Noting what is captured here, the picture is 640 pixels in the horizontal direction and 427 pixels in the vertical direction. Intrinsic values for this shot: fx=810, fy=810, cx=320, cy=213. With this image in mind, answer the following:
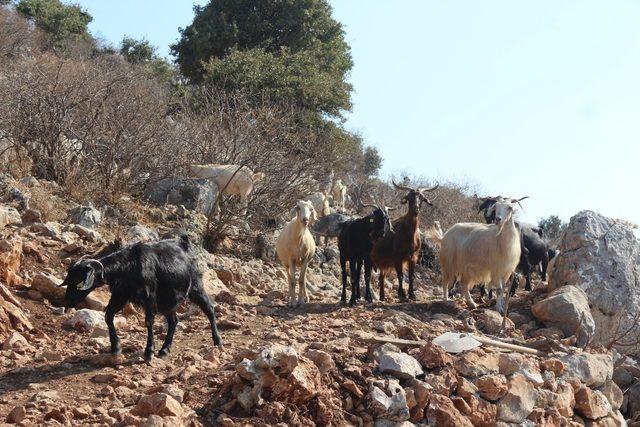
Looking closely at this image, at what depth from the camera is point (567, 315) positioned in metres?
10.5

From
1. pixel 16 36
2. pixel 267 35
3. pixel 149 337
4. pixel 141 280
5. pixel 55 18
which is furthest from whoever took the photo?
pixel 55 18

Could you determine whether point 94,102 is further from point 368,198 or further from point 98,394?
point 368,198

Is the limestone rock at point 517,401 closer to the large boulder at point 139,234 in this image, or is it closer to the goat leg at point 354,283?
the goat leg at point 354,283

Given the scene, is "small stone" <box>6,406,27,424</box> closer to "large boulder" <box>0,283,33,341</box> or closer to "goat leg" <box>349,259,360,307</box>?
"large boulder" <box>0,283,33,341</box>

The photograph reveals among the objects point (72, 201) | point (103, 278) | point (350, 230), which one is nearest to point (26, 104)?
point (72, 201)

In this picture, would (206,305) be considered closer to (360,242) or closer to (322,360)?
(322,360)

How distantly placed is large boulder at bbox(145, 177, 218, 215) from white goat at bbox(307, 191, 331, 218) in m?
3.43

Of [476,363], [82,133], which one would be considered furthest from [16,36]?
[476,363]

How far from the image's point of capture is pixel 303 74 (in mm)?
23453

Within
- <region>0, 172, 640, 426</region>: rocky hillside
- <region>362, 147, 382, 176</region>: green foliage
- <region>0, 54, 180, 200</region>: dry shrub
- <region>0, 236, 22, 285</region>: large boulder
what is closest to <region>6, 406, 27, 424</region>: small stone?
<region>0, 172, 640, 426</region>: rocky hillside

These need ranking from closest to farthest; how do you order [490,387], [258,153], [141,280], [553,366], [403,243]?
1. [141,280]
2. [490,387]
3. [553,366]
4. [403,243]
5. [258,153]

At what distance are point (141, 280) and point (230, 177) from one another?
283 inches

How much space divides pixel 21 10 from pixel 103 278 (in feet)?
98.7

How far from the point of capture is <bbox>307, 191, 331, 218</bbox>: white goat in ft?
57.0
